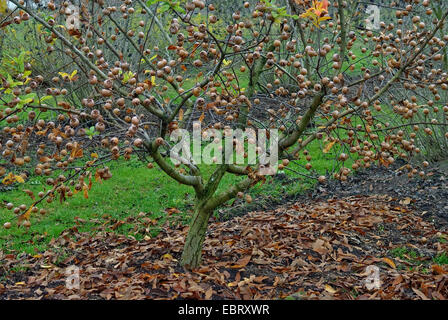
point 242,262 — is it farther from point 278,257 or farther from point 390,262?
point 390,262

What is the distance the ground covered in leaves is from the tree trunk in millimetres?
96

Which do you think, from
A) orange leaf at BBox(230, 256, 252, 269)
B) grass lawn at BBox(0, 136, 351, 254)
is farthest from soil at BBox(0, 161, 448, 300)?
grass lawn at BBox(0, 136, 351, 254)

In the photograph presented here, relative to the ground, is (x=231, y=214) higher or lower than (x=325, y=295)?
higher

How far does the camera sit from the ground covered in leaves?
11.2 ft

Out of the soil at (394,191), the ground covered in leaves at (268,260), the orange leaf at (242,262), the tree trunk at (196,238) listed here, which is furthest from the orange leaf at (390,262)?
the tree trunk at (196,238)

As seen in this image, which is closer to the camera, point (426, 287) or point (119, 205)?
point (426, 287)

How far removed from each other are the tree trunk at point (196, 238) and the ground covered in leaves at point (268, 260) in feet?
0.32

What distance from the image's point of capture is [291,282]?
3.54m

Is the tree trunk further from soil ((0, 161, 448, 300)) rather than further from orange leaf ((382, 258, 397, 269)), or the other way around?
orange leaf ((382, 258, 397, 269))

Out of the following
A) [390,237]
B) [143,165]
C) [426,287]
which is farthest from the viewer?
[143,165]

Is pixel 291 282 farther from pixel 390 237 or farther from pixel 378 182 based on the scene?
pixel 378 182
